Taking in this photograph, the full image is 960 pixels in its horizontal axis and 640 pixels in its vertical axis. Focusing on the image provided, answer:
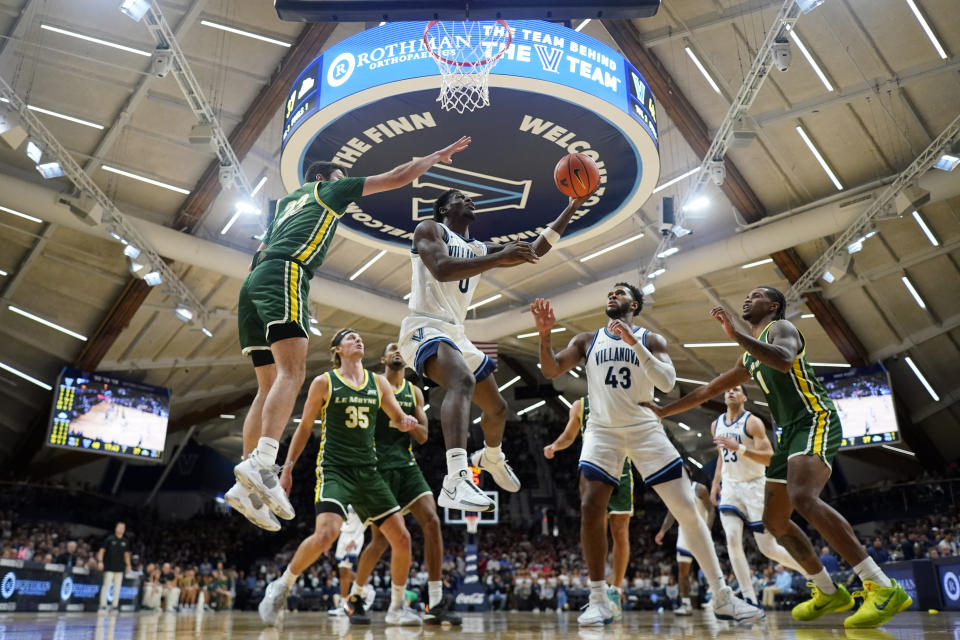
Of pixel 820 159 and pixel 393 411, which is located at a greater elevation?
pixel 820 159

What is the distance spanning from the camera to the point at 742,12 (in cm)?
1150

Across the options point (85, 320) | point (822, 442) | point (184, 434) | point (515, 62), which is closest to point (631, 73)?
point (515, 62)

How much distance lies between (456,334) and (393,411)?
5.57 ft

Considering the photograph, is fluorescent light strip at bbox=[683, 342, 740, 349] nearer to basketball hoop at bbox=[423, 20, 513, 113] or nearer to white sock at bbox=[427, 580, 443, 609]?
basketball hoop at bbox=[423, 20, 513, 113]

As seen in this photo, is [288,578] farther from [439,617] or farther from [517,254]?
[517,254]

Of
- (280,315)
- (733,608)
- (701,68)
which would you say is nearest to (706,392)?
(733,608)

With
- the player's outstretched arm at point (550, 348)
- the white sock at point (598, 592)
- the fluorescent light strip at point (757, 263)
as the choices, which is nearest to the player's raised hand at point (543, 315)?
the player's outstretched arm at point (550, 348)

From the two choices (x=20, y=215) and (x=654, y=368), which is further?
(x=20, y=215)

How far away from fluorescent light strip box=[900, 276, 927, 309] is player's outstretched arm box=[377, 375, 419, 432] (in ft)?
47.7

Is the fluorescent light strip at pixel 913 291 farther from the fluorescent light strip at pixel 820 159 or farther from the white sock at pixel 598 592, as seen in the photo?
the white sock at pixel 598 592

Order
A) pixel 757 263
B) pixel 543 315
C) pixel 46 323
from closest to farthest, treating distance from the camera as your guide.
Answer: pixel 543 315
pixel 757 263
pixel 46 323

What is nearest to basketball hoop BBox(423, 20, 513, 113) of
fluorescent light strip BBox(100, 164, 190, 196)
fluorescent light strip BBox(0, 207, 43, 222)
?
fluorescent light strip BBox(100, 164, 190, 196)

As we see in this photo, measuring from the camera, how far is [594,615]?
4.63 meters

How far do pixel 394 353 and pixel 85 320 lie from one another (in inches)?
573
